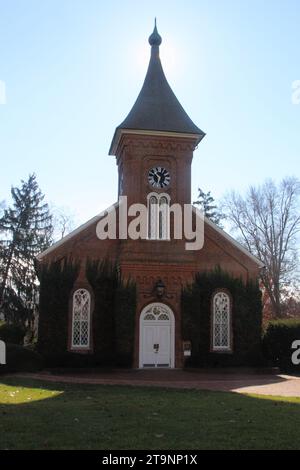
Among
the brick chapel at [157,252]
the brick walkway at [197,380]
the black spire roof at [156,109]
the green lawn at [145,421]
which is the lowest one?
the brick walkway at [197,380]

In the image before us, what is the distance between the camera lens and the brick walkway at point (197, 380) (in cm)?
1811

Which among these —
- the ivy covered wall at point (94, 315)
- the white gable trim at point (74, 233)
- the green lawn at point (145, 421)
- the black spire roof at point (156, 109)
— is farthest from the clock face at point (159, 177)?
the green lawn at point (145, 421)

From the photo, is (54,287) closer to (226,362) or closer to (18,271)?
(226,362)

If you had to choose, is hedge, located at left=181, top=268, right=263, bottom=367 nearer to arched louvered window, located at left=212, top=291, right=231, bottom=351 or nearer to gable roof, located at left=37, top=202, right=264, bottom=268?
arched louvered window, located at left=212, top=291, right=231, bottom=351

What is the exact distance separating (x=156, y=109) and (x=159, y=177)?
3544 millimetres

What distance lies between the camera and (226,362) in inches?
999

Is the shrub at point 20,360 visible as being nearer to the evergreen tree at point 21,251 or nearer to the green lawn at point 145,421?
the green lawn at point 145,421

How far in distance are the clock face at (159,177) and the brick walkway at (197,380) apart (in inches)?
344

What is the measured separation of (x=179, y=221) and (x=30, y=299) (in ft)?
71.4

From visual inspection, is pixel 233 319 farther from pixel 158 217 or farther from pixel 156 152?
pixel 156 152

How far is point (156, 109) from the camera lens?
27516 millimetres

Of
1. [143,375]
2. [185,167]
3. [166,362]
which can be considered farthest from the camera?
[185,167]

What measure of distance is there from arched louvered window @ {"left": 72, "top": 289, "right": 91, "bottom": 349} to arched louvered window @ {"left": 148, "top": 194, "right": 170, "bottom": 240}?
413 centimetres
